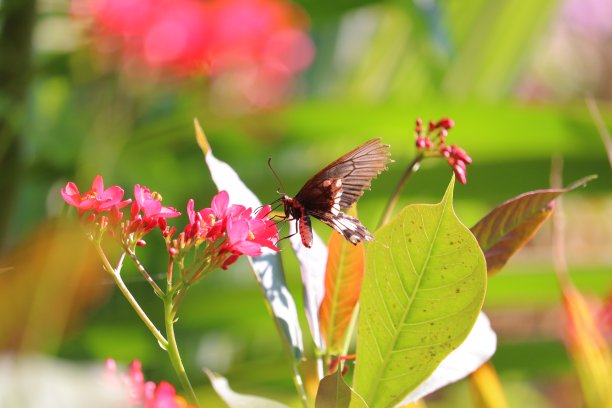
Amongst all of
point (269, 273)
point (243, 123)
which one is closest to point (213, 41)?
point (243, 123)

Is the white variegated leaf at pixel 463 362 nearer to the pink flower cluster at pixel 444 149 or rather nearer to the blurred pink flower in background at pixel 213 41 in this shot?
the pink flower cluster at pixel 444 149

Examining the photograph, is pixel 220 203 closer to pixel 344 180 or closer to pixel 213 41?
pixel 344 180

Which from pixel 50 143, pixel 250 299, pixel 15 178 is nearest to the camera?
pixel 15 178

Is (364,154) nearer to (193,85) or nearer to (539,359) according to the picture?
(193,85)

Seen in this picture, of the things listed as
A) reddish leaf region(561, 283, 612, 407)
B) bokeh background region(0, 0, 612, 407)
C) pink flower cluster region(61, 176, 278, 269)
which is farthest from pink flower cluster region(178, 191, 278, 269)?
bokeh background region(0, 0, 612, 407)

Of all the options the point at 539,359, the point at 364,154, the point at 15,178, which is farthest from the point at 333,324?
the point at 539,359

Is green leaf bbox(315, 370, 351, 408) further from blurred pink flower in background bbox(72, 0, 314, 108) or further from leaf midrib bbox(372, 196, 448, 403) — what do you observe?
blurred pink flower in background bbox(72, 0, 314, 108)
